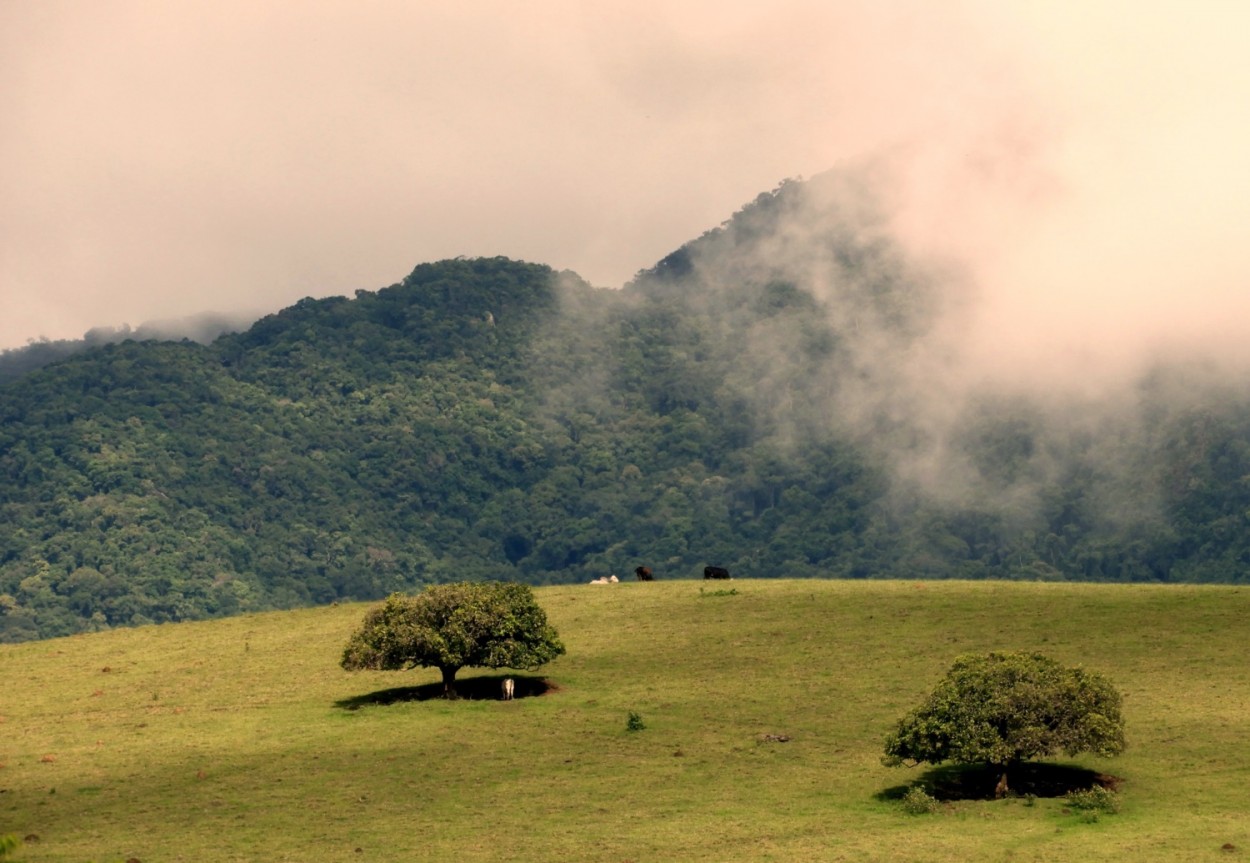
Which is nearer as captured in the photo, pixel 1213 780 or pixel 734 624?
pixel 1213 780

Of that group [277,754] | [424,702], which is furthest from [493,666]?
[277,754]

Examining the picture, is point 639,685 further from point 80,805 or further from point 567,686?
point 80,805

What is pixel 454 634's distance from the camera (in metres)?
63.1

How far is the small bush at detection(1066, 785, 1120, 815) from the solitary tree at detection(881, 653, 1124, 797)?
135cm

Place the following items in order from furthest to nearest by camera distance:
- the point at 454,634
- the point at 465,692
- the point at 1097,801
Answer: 1. the point at 465,692
2. the point at 454,634
3. the point at 1097,801

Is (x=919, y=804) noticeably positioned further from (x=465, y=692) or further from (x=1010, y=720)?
(x=465, y=692)

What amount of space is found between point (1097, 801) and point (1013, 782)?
378 cm

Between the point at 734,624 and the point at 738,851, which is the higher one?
the point at 734,624

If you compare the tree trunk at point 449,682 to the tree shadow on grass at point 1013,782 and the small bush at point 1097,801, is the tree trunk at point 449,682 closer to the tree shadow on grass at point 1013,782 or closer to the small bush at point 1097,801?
the tree shadow on grass at point 1013,782

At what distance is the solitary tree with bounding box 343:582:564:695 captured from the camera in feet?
207

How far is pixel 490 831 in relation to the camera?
47.9 meters

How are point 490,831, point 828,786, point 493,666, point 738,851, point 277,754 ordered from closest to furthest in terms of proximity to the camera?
point 738,851 < point 490,831 < point 828,786 < point 277,754 < point 493,666

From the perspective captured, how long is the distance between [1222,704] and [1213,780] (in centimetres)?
874

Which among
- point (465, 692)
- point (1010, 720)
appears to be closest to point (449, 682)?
point (465, 692)
